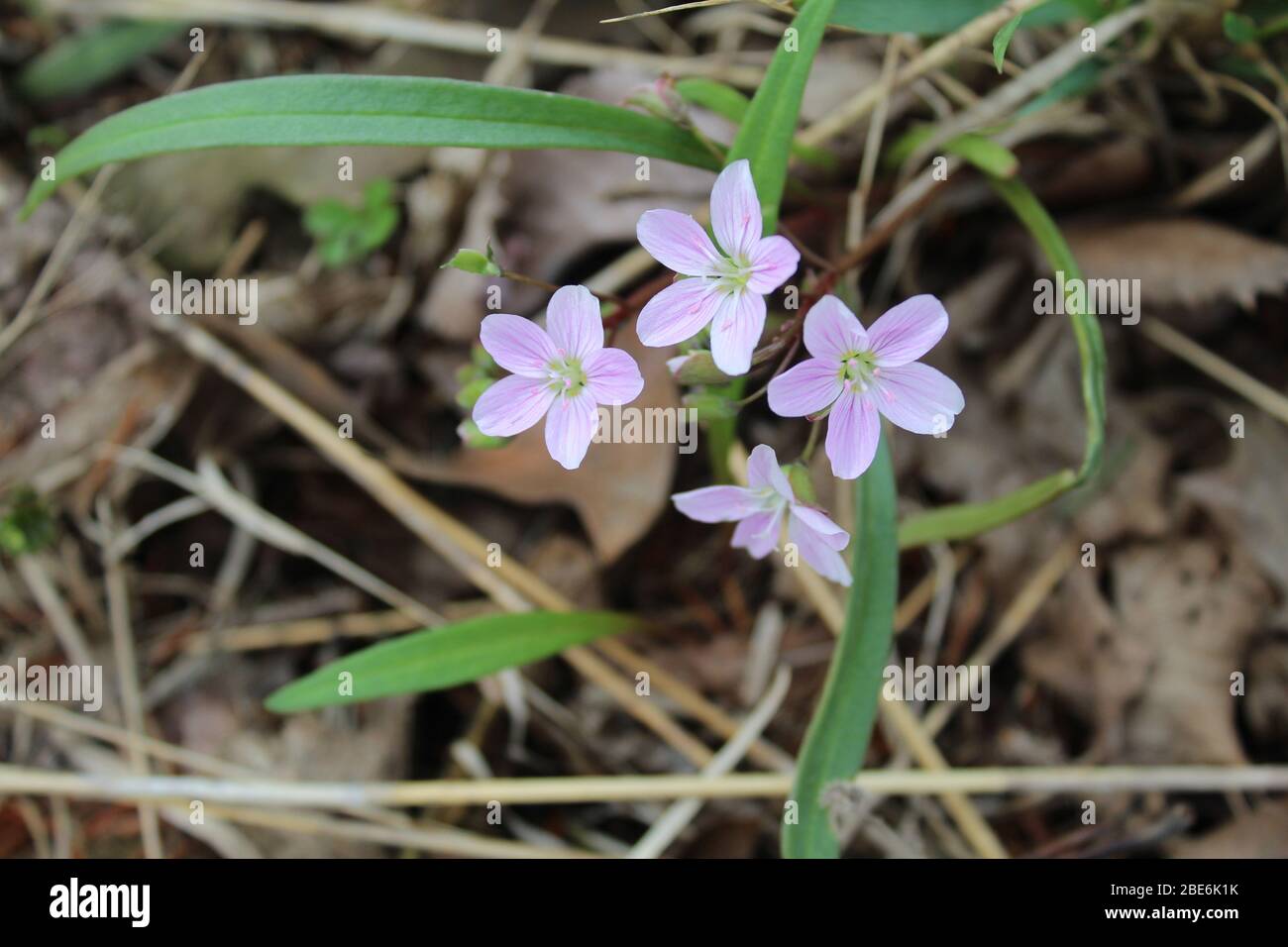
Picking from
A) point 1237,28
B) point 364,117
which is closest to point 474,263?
point 364,117

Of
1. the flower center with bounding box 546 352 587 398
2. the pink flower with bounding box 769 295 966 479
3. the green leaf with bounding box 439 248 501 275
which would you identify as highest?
the green leaf with bounding box 439 248 501 275

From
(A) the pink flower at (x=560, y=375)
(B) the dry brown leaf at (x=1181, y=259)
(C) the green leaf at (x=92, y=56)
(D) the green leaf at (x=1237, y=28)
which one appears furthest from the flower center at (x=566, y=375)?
(C) the green leaf at (x=92, y=56)

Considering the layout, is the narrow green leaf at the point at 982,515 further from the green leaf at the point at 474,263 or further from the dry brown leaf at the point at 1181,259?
the green leaf at the point at 474,263

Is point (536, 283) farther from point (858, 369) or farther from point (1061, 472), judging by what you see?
point (1061, 472)

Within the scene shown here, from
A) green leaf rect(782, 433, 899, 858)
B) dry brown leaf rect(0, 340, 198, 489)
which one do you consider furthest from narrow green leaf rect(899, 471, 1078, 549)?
dry brown leaf rect(0, 340, 198, 489)

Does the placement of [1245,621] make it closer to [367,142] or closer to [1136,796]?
[1136,796]

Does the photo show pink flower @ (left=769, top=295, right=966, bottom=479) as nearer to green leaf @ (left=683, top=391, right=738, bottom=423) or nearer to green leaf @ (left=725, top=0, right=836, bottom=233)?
green leaf @ (left=683, top=391, right=738, bottom=423)
